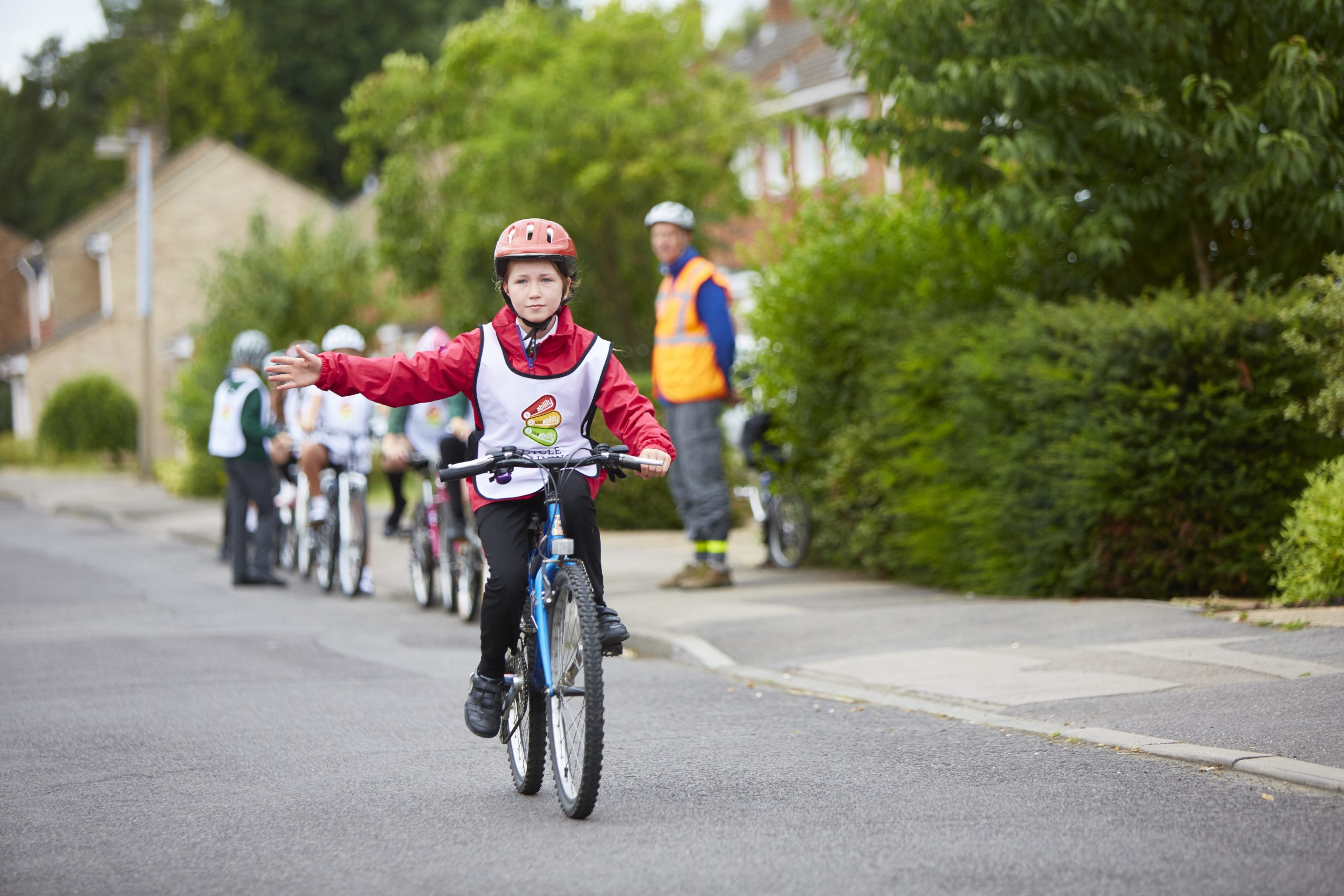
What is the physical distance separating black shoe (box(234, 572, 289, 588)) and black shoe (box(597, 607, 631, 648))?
896cm

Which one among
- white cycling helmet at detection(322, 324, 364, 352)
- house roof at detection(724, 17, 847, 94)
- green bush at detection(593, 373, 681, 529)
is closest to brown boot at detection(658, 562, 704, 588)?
white cycling helmet at detection(322, 324, 364, 352)

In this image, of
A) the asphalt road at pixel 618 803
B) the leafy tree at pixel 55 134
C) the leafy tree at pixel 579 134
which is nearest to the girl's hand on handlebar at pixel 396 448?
the asphalt road at pixel 618 803

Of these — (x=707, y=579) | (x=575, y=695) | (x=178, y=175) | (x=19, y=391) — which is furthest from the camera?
(x=19, y=391)

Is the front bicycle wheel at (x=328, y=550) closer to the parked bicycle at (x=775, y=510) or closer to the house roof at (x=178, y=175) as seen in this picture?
the parked bicycle at (x=775, y=510)

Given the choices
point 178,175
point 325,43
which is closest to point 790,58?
point 178,175

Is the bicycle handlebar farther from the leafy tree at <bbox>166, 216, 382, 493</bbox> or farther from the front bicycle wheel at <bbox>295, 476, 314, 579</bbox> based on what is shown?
the leafy tree at <bbox>166, 216, 382, 493</bbox>

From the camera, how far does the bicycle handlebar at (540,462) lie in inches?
202

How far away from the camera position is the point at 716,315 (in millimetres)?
→ 11023

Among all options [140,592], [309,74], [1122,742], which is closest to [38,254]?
[309,74]

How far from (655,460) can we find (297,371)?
120 cm

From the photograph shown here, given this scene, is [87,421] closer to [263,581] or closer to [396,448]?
[263,581]

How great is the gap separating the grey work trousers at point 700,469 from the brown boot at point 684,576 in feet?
0.80

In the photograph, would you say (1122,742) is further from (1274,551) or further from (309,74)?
(309,74)

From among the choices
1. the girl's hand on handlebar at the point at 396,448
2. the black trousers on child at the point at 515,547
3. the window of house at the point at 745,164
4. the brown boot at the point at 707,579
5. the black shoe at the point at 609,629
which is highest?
the window of house at the point at 745,164
